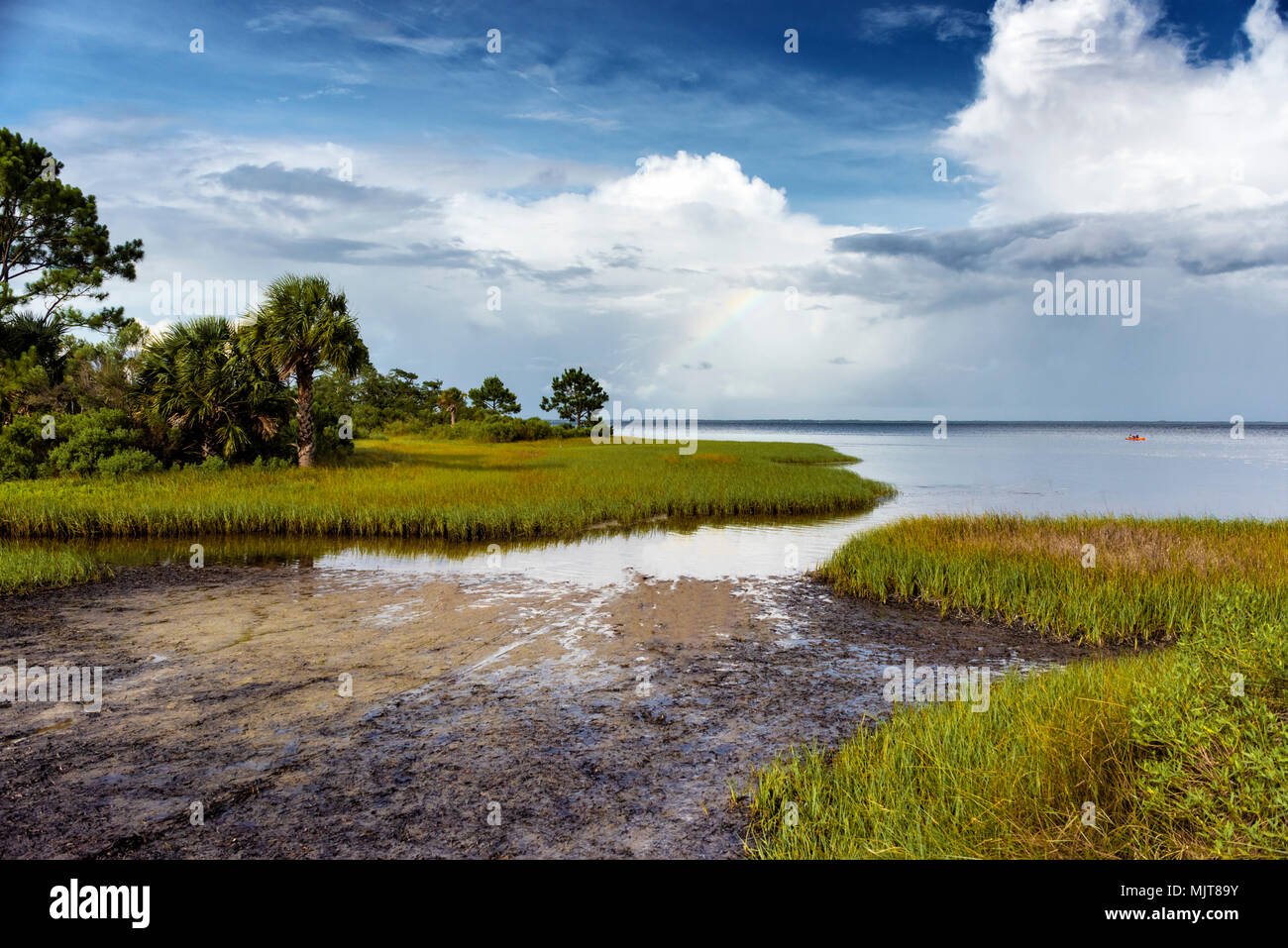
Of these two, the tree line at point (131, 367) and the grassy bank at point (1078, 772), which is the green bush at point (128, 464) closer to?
the tree line at point (131, 367)

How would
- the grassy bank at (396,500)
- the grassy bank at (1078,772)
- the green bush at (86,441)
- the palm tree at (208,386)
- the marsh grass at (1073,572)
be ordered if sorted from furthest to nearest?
the palm tree at (208,386)
the green bush at (86,441)
the grassy bank at (396,500)
the marsh grass at (1073,572)
the grassy bank at (1078,772)

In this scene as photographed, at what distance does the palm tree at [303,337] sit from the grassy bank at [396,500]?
388 centimetres

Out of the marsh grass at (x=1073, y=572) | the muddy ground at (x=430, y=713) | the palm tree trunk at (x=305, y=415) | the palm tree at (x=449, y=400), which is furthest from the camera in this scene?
the palm tree at (x=449, y=400)

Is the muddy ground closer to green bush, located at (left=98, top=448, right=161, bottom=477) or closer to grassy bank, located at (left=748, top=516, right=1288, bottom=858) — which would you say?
grassy bank, located at (left=748, top=516, right=1288, bottom=858)

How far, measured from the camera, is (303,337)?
34094mm

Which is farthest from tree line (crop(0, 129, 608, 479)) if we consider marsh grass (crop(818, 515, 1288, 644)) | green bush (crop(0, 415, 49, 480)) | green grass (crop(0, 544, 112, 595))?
marsh grass (crop(818, 515, 1288, 644))

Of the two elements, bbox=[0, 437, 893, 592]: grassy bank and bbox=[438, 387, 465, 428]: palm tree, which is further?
bbox=[438, 387, 465, 428]: palm tree

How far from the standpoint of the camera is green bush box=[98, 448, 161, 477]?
1095 inches

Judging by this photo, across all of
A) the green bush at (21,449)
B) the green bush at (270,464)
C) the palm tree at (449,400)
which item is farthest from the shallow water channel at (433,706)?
the palm tree at (449,400)

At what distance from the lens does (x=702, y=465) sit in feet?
140

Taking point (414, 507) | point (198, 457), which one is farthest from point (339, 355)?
point (414, 507)

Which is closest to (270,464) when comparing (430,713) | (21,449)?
(21,449)

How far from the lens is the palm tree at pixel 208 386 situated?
32219 millimetres

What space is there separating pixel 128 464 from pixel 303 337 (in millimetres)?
9086
